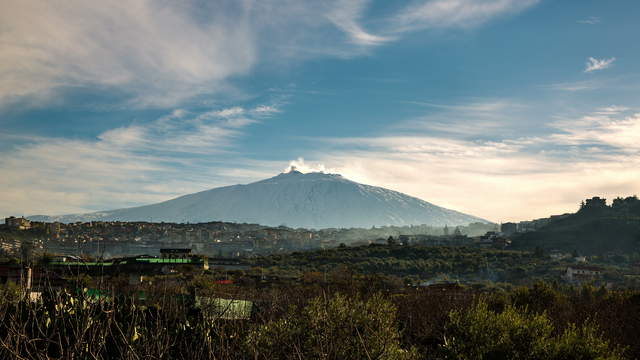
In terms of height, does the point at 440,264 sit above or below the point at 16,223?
below

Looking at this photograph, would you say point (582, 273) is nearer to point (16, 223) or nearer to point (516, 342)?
point (516, 342)

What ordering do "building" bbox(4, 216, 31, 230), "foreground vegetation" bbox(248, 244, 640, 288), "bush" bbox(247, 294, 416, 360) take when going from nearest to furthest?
"bush" bbox(247, 294, 416, 360) → "foreground vegetation" bbox(248, 244, 640, 288) → "building" bbox(4, 216, 31, 230)

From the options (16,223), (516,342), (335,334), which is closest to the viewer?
(516,342)

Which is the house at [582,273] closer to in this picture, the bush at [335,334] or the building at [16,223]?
the bush at [335,334]

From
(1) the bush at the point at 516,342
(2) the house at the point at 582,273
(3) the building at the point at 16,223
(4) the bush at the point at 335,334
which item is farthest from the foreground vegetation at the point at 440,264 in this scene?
(1) the bush at the point at 516,342

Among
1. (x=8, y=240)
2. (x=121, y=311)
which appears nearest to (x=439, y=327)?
(x=121, y=311)

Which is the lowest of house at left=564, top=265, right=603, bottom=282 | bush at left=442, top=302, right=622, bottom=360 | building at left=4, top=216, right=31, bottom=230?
house at left=564, top=265, right=603, bottom=282

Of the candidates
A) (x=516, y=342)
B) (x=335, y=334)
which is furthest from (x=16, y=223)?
(x=516, y=342)

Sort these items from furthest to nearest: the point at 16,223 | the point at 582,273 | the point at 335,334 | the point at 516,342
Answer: the point at 16,223 < the point at 582,273 < the point at 335,334 < the point at 516,342

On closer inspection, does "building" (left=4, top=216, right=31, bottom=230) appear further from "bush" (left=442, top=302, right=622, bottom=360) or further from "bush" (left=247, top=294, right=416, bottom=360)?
"bush" (left=442, top=302, right=622, bottom=360)

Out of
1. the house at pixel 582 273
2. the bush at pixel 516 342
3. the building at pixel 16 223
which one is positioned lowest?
the house at pixel 582 273

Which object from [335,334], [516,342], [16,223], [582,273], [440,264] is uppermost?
[16,223]

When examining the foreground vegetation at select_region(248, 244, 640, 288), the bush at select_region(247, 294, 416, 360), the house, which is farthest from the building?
the bush at select_region(247, 294, 416, 360)

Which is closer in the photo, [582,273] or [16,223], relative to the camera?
[582,273]
